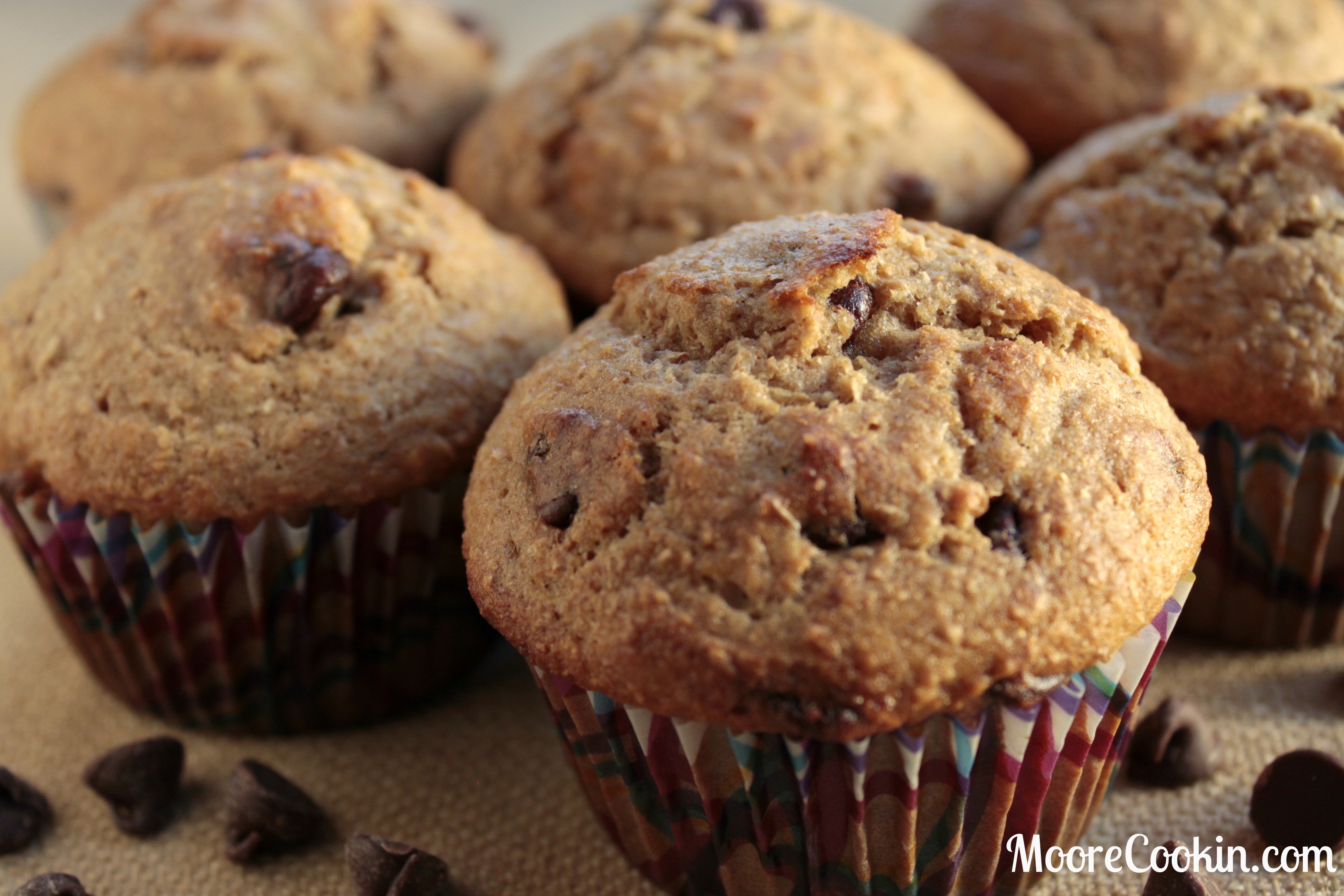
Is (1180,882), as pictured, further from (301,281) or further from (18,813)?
(18,813)

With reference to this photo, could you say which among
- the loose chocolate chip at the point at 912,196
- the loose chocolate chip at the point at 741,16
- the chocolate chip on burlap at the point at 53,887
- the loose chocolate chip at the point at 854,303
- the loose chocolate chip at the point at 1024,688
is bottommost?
the chocolate chip on burlap at the point at 53,887

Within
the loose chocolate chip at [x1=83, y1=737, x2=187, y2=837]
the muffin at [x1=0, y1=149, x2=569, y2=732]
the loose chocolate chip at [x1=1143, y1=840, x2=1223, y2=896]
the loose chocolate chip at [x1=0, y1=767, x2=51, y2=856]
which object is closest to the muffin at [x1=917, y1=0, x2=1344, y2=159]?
the muffin at [x1=0, y1=149, x2=569, y2=732]

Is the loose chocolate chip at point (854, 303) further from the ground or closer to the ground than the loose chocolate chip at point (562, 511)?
further from the ground

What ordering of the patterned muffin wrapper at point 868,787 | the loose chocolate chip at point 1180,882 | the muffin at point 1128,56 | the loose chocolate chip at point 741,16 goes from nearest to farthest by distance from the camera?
the patterned muffin wrapper at point 868,787, the loose chocolate chip at point 1180,882, the loose chocolate chip at point 741,16, the muffin at point 1128,56

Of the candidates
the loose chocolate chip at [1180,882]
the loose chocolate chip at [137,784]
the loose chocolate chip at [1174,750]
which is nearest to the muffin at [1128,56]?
the loose chocolate chip at [1174,750]

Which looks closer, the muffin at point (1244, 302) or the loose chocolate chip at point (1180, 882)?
the loose chocolate chip at point (1180, 882)

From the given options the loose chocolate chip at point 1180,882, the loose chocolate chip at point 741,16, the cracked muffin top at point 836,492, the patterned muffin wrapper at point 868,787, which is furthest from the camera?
the loose chocolate chip at point 741,16

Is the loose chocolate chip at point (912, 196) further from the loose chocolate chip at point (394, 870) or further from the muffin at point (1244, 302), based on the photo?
the loose chocolate chip at point (394, 870)
